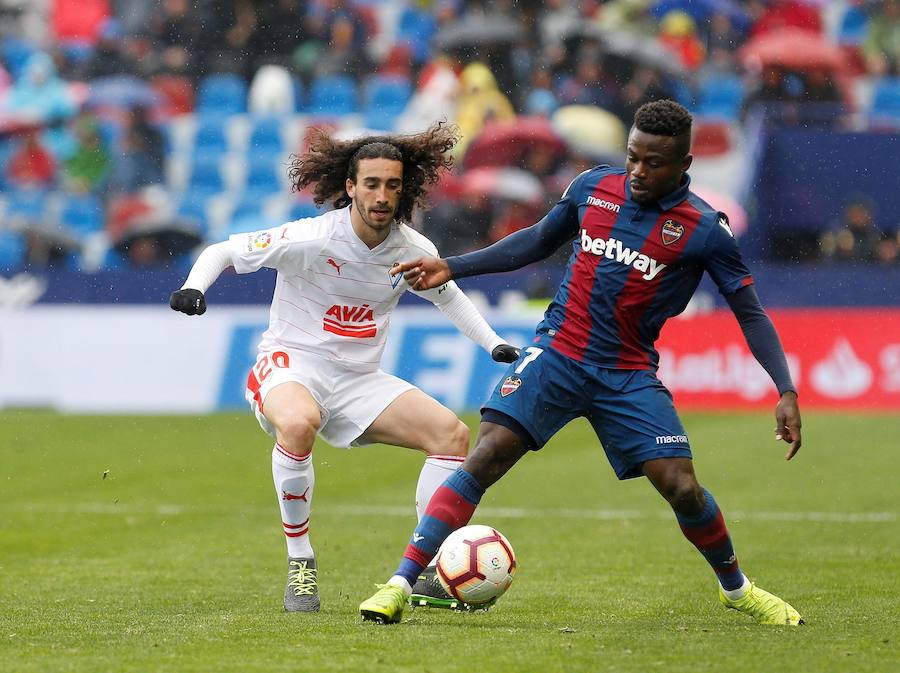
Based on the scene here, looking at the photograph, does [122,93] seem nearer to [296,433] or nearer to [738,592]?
[296,433]

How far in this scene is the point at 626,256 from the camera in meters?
6.05

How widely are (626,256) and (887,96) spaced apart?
58.0 ft

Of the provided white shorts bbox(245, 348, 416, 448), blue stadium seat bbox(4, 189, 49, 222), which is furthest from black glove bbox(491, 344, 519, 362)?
blue stadium seat bbox(4, 189, 49, 222)

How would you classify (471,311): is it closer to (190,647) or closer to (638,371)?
(638,371)

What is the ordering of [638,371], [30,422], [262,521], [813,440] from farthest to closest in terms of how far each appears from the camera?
[30,422]
[813,440]
[262,521]
[638,371]

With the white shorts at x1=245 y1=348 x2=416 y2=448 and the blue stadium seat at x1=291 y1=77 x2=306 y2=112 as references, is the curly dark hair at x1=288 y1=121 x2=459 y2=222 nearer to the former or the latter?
the white shorts at x1=245 y1=348 x2=416 y2=448

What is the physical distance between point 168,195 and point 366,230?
51.5ft

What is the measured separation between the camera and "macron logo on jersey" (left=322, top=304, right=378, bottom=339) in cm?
702

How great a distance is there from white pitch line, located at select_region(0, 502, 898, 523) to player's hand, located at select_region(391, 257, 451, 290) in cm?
448

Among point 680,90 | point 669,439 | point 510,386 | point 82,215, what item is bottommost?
point 82,215

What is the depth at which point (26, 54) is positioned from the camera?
80.7ft

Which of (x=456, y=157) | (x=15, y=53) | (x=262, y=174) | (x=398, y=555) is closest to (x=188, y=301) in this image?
(x=398, y=555)

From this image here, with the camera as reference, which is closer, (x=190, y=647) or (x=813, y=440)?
(x=190, y=647)

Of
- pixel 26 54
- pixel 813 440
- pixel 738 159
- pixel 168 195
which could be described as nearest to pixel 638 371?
pixel 813 440
